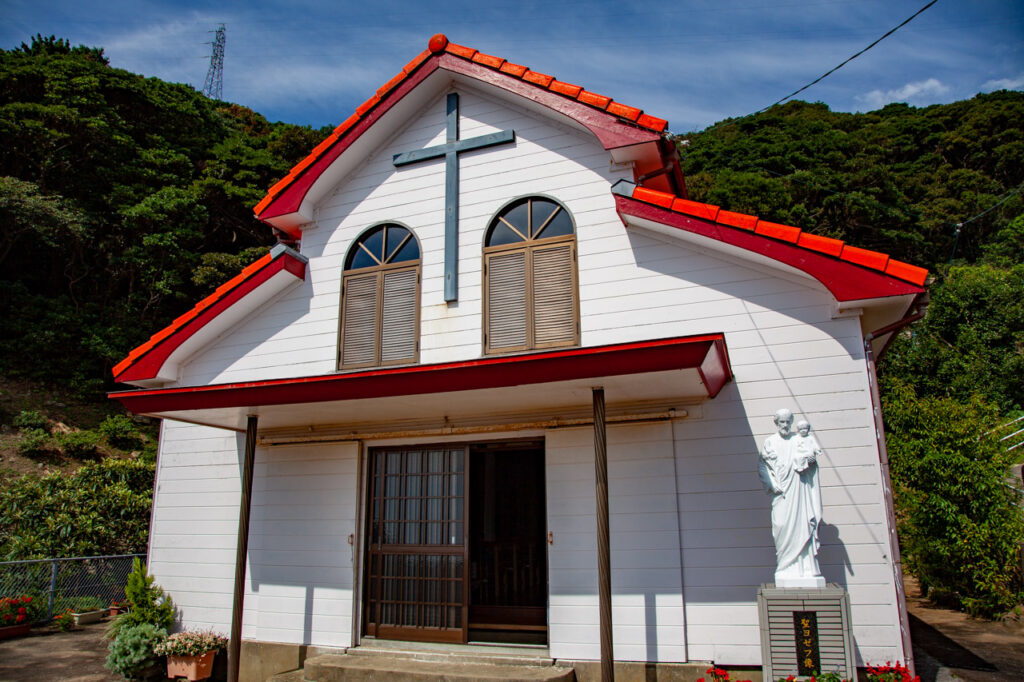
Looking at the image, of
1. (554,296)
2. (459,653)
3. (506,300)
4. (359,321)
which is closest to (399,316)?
(359,321)

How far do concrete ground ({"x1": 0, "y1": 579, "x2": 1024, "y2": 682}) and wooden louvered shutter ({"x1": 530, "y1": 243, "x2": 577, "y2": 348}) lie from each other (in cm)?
526

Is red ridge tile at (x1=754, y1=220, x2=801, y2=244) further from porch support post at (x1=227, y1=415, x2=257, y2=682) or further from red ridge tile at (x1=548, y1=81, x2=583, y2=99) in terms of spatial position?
porch support post at (x1=227, y1=415, x2=257, y2=682)

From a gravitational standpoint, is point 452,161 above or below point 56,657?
above

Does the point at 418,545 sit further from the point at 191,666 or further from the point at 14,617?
the point at 14,617

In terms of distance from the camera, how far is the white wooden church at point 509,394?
6.63 meters

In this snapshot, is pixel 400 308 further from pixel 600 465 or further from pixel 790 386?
pixel 790 386

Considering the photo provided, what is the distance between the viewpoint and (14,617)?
35.4ft

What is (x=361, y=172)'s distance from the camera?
9.67m

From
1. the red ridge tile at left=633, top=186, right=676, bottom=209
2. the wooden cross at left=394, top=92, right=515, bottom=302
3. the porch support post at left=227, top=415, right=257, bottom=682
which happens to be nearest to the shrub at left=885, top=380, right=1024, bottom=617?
the red ridge tile at left=633, top=186, right=676, bottom=209

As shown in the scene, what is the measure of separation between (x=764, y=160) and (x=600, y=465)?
38.6 meters

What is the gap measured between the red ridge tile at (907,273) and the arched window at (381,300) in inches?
214

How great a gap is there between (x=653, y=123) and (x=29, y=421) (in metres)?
22.2

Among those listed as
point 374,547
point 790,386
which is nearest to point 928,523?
point 790,386

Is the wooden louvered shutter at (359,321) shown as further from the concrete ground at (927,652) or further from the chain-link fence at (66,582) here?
the chain-link fence at (66,582)
